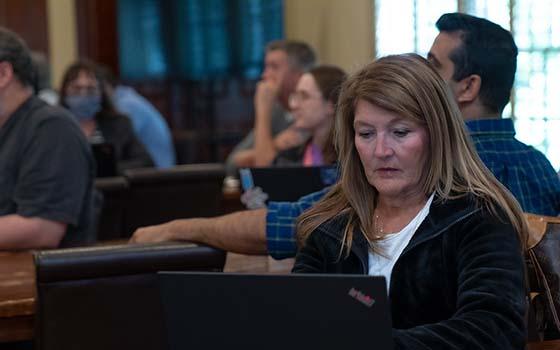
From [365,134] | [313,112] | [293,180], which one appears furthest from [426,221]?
[313,112]

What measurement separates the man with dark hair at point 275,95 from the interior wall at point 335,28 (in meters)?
0.25

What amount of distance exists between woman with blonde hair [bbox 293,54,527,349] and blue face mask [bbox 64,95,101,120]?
445 cm

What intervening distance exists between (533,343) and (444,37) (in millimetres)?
965

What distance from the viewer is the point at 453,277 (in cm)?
204

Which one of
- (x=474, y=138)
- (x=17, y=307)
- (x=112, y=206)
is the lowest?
(x=112, y=206)

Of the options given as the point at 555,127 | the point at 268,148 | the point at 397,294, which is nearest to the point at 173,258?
the point at 397,294

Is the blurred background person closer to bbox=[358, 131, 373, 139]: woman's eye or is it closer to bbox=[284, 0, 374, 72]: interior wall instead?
bbox=[284, 0, 374, 72]: interior wall

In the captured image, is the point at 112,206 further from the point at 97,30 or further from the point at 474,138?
the point at 97,30

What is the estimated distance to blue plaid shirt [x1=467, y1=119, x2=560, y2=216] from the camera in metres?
2.70

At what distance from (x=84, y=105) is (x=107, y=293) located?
12.8 ft

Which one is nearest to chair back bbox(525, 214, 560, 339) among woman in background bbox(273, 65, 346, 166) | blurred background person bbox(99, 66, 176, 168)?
woman in background bbox(273, 65, 346, 166)

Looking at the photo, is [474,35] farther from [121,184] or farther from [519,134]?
[121,184]

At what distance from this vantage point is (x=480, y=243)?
1995 millimetres

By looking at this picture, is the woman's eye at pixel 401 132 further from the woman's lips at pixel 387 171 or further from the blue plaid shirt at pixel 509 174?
the blue plaid shirt at pixel 509 174
